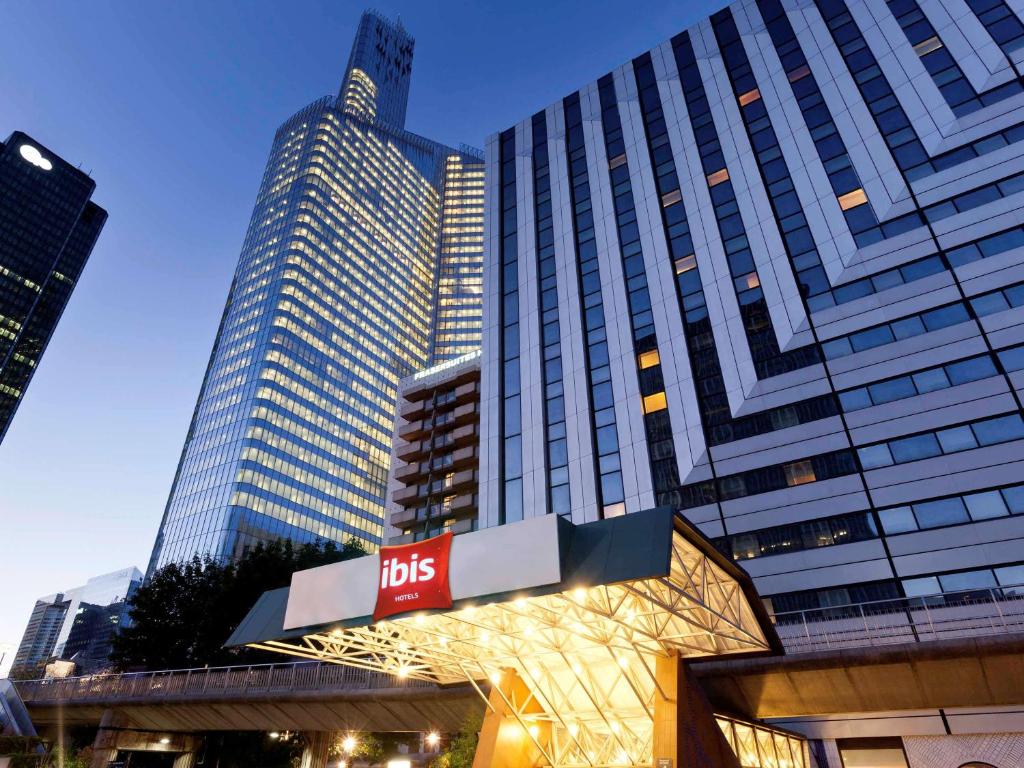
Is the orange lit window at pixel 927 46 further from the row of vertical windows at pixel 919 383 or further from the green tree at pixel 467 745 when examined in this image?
the green tree at pixel 467 745

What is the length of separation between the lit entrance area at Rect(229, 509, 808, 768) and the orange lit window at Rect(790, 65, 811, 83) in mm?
47046

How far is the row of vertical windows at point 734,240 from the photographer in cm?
4169

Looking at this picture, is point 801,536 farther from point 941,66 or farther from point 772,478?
point 941,66

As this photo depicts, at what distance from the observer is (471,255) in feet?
625

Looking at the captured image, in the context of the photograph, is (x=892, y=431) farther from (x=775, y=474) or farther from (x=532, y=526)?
(x=532, y=526)

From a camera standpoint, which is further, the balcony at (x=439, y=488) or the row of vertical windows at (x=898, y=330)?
the balcony at (x=439, y=488)

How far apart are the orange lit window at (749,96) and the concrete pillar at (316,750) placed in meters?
56.9

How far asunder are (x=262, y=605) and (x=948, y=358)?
37.7m

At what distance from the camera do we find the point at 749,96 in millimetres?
53594

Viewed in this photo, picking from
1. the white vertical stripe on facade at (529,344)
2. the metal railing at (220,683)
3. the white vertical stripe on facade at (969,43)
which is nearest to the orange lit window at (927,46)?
the white vertical stripe on facade at (969,43)

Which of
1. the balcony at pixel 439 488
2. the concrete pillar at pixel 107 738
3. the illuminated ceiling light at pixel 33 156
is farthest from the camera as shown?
the illuminated ceiling light at pixel 33 156

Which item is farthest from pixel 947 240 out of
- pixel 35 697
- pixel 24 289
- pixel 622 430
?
pixel 24 289

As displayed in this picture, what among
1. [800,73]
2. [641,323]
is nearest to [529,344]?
[641,323]

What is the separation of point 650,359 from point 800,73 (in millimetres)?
27698
